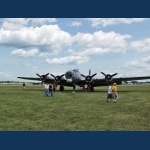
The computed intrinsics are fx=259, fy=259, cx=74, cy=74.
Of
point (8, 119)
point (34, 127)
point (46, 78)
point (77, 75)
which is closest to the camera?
point (34, 127)

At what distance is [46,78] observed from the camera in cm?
4897

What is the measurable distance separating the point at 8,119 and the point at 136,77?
115 feet

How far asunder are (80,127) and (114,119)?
2.57m

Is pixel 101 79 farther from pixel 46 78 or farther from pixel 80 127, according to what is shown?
pixel 80 127

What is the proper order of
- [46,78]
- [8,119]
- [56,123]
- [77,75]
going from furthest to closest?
[46,78] → [77,75] → [8,119] → [56,123]

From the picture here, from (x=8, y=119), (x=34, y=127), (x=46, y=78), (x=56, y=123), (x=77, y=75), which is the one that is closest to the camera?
(x=34, y=127)

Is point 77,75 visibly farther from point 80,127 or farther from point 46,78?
point 80,127

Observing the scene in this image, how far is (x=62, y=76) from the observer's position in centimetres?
4506

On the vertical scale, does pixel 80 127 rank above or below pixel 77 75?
below

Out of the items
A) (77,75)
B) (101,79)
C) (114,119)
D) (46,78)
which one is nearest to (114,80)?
(101,79)

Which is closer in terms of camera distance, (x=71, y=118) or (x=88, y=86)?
(x=71, y=118)

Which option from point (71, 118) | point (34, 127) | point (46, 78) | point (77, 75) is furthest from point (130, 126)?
point (46, 78)

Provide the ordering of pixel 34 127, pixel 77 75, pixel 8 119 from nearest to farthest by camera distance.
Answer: pixel 34 127
pixel 8 119
pixel 77 75

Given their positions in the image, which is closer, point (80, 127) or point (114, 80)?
point (80, 127)
